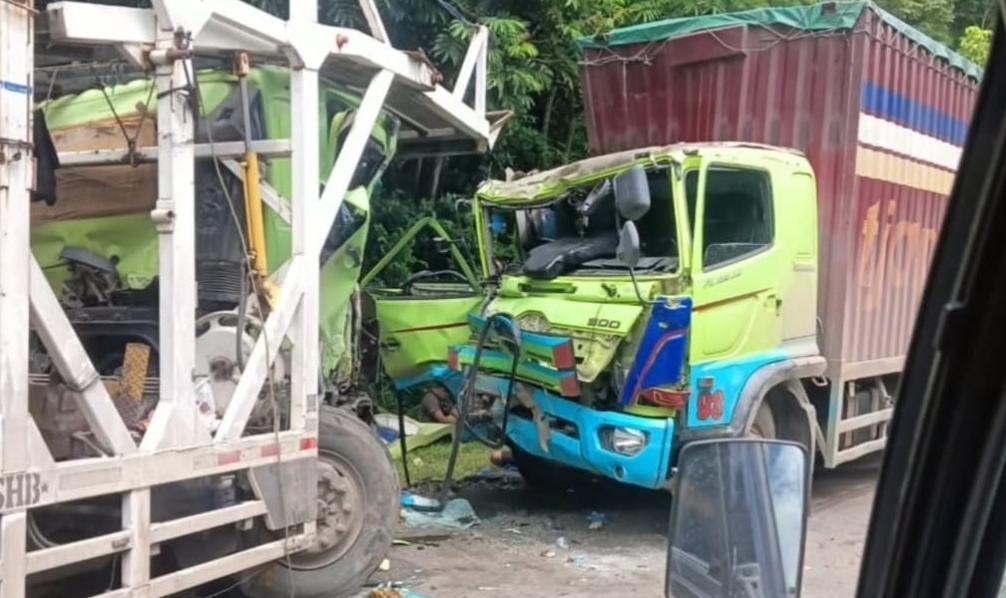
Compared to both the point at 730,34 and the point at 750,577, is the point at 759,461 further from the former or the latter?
the point at 730,34

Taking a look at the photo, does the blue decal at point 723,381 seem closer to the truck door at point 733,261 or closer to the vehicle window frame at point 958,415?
the truck door at point 733,261

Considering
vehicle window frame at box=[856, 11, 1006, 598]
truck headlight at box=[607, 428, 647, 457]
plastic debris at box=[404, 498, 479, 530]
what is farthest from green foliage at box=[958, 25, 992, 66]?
vehicle window frame at box=[856, 11, 1006, 598]

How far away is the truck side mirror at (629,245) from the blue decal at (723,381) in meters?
0.70

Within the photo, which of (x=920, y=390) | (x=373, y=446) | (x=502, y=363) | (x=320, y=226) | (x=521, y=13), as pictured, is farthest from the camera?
(x=521, y=13)

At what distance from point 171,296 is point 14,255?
0.74 metres

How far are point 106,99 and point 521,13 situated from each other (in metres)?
6.99

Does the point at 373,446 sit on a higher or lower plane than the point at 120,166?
lower

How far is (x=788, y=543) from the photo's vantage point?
7.79ft

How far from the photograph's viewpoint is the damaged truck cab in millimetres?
6562

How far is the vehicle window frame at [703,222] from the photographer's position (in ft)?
21.9

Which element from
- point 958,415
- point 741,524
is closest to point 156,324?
point 741,524

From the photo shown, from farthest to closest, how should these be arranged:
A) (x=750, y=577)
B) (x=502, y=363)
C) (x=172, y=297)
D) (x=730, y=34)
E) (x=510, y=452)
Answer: (x=510, y=452), (x=730, y=34), (x=502, y=363), (x=172, y=297), (x=750, y=577)

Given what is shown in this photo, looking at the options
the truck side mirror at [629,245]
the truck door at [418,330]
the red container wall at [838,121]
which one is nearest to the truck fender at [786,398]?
the red container wall at [838,121]

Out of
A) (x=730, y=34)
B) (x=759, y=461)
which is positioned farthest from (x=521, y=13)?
(x=759, y=461)
